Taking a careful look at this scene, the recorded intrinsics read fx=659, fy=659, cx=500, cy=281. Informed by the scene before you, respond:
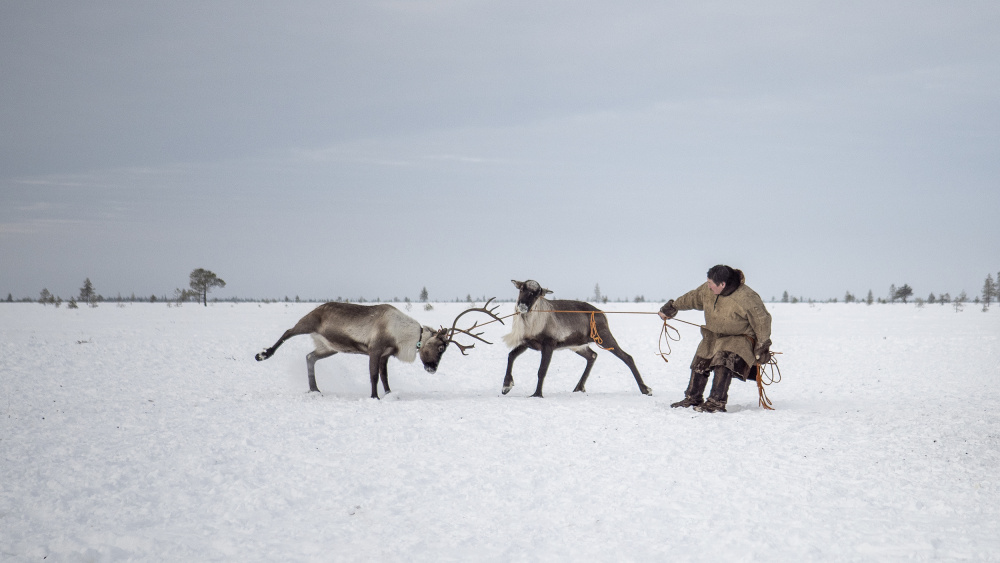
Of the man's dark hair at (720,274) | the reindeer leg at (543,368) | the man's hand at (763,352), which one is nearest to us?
the man's hand at (763,352)

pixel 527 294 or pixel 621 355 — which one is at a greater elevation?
pixel 527 294

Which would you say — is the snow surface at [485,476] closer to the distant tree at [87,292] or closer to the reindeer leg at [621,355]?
the reindeer leg at [621,355]

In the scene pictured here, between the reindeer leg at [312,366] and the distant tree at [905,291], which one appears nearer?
the reindeer leg at [312,366]

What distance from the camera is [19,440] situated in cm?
716

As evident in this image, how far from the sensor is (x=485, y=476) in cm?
609

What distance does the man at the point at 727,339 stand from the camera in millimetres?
8812

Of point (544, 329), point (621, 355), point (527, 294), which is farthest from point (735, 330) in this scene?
point (527, 294)

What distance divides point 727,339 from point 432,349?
14.9 ft

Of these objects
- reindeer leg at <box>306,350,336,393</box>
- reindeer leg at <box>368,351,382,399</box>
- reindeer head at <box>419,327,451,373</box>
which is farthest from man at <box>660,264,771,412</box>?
reindeer leg at <box>306,350,336,393</box>

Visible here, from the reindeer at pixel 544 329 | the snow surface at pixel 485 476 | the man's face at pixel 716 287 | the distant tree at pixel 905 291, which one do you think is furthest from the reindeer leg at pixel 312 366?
the distant tree at pixel 905 291

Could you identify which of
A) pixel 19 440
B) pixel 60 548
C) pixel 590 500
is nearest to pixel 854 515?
pixel 590 500

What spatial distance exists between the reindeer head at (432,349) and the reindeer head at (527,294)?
1.30 metres

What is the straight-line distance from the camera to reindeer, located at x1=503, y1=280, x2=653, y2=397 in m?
10.7

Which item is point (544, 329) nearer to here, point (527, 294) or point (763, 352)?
point (527, 294)
